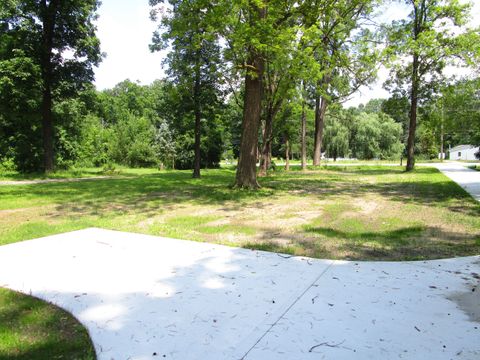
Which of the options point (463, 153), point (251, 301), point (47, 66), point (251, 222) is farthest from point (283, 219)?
point (463, 153)

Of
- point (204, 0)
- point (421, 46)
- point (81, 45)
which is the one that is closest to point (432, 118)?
point (421, 46)

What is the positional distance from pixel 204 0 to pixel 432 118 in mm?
18329

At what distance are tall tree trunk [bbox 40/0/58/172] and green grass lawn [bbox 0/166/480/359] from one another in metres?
7.72

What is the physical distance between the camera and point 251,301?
3.47 metres

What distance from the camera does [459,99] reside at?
21047 millimetres

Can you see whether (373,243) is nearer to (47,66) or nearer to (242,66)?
(242,66)

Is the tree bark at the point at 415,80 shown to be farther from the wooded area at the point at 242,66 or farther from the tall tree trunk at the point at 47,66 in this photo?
the tall tree trunk at the point at 47,66

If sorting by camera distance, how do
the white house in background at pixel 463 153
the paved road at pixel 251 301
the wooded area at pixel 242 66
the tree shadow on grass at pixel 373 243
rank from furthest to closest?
the white house in background at pixel 463 153 → the wooded area at pixel 242 66 → the tree shadow on grass at pixel 373 243 → the paved road at pixel 251 301

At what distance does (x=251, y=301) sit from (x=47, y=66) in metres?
20.4

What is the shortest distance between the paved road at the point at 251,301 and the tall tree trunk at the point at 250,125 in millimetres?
8221

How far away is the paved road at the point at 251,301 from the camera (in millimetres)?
2658

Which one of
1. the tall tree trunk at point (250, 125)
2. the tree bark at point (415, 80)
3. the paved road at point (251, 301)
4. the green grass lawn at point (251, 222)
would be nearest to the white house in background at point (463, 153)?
the tree bark at point (415, 80)

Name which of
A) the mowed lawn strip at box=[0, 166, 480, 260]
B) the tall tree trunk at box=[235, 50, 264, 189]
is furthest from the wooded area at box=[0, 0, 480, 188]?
the mowed lawn strip at box=[0, 166, 480, 260]

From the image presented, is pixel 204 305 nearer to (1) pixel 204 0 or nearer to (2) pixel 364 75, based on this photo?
(1) pixel 204 0
